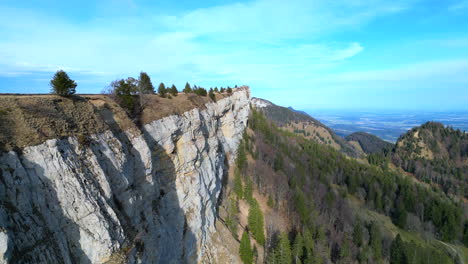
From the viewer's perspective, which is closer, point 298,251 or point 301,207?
point 298,251

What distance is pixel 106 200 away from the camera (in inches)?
658

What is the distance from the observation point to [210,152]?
1697 inches

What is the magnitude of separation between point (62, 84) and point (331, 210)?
236 ft

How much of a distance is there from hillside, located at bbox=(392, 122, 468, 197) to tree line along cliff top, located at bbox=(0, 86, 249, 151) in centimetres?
16144

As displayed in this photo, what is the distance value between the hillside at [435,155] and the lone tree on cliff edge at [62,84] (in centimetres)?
16505

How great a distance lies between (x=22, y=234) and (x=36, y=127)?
7.56 metres

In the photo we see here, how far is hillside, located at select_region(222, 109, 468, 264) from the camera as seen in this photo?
1852 inches

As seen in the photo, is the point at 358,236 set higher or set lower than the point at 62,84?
lower

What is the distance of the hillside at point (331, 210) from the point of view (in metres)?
47.0

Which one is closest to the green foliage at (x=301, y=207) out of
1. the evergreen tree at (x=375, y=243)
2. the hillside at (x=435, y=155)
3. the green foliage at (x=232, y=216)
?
the green foliage at (x=232, y=216)

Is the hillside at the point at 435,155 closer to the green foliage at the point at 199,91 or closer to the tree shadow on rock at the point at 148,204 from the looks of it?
the green foliage at the point at 199,91

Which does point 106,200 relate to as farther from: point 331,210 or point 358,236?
point 331,210

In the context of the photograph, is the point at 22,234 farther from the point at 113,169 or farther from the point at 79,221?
the point at 113,169

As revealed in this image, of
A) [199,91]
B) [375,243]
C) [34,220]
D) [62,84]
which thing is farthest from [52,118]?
[375,243]
